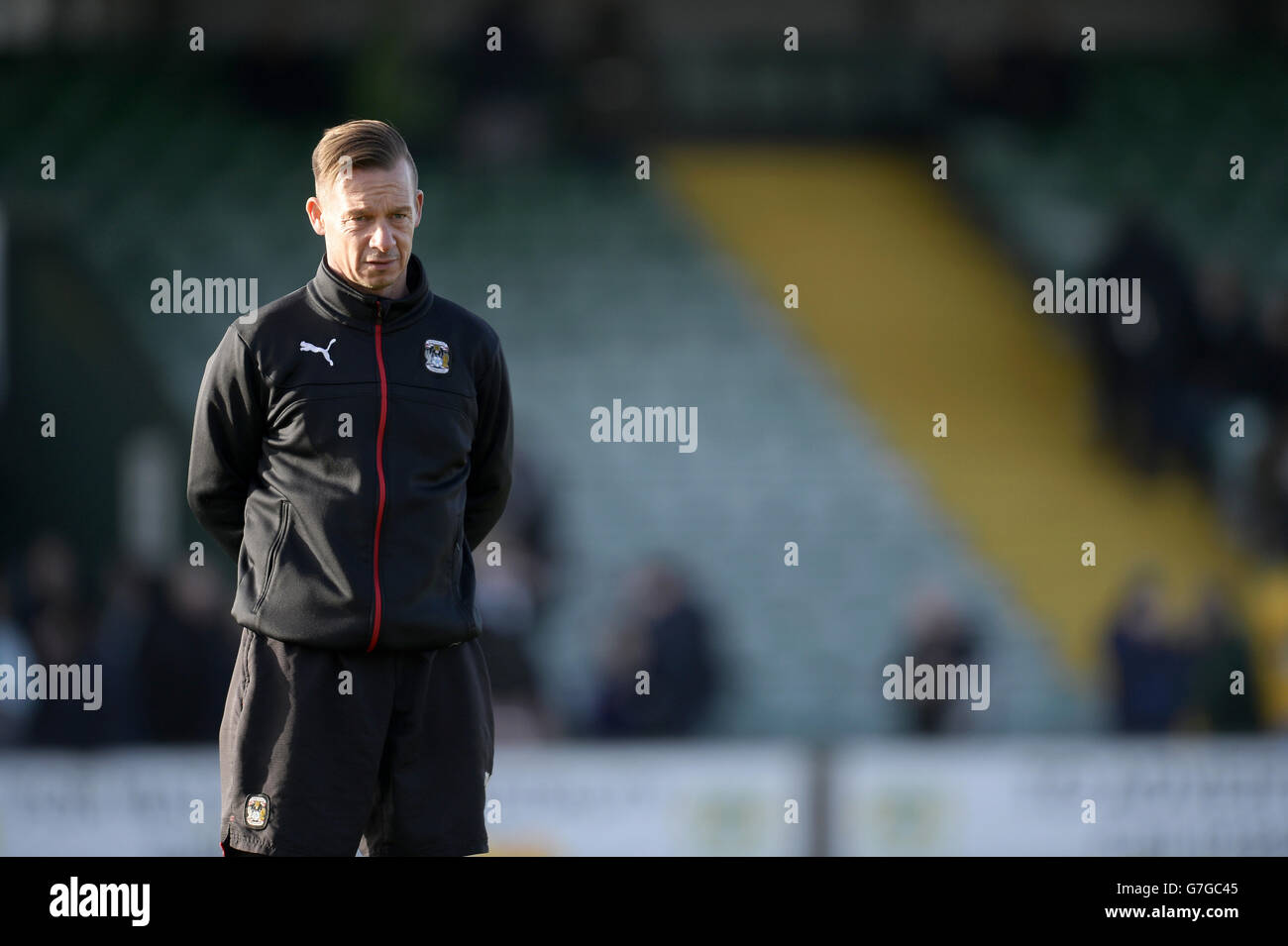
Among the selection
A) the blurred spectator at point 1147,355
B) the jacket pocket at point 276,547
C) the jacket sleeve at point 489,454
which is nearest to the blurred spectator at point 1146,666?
the blurred spectator at point 1147,355

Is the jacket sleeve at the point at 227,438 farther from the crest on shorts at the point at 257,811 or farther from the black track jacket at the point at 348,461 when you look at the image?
the crest on shorts at the point at 257,811

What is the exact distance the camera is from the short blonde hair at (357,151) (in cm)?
249

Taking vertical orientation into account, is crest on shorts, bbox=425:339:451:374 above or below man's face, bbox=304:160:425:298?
below

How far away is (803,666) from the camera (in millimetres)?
9719

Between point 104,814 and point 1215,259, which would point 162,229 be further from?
point 1215,259

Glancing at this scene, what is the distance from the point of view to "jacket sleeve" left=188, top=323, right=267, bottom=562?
8.29 ft

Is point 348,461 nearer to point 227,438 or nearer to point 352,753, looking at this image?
point 227,438

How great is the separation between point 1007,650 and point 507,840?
3780 mm

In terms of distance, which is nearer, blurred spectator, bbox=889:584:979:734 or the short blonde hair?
the short blonde hair

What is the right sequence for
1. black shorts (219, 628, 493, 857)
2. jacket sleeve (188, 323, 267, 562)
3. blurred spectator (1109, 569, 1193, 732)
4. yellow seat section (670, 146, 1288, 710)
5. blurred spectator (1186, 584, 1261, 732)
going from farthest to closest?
yellow seat section (670, 146, 1288, 710), blurred spectator (1109, 569, 1193, 732), blurred spectator (1186, 584, 1261, 732), jacket sleeve (188, 323, 267, 562), black shorts (219, 628, 493, 857)

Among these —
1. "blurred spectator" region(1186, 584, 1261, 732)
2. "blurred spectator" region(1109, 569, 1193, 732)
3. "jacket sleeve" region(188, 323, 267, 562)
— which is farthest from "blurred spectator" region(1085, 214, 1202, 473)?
"jacket sleeve" region(188, 323, 267, 562)

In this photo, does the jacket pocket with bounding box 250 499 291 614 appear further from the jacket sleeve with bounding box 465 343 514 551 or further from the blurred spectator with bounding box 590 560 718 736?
the blurred spectator with bounding box 590 560 718 736

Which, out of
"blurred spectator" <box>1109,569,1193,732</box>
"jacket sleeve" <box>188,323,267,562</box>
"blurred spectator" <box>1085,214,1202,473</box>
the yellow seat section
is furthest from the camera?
the yellow seat section

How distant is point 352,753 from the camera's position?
2422 mm
